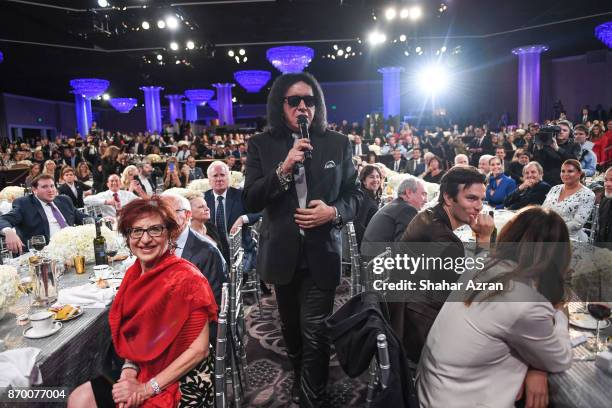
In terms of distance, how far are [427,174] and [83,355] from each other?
6.42 m

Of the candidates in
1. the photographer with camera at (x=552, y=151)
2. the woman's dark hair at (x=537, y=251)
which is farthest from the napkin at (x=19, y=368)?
the photographer with camera at (x=552, y=151)

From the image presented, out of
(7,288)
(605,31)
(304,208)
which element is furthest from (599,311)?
(605,31)

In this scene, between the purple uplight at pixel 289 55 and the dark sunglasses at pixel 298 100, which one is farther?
the purple uplight at pixel 289 55

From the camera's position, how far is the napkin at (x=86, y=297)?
2379mm

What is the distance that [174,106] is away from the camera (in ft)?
77.6

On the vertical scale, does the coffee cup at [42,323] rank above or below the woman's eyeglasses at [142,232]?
below

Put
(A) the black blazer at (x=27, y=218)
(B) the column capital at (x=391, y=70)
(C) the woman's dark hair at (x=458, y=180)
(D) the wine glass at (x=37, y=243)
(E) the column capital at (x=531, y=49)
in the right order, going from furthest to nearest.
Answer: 1. (B) the column capital at (x=391, y=70)
2. (E) the column capital at (x=531, y=49)
3. (A) the black blazer at (x=27, y=218)
4. (D) the wine glass at (x=37, y=243)
5. (C) the woman's dark hair at (x=458, y=180)

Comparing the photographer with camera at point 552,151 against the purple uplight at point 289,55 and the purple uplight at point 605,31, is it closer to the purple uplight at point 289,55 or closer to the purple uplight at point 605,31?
the purple uplight at point 605,31

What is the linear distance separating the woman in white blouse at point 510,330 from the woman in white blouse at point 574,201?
2.92 metres

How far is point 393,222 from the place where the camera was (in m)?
3.45

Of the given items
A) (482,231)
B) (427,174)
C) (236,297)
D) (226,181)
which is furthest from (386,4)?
(236,297)

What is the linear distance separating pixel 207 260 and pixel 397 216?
5.29 ft

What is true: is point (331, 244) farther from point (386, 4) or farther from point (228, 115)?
point (228, 115)

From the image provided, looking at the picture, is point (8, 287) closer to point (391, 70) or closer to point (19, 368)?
point (19, 368)
